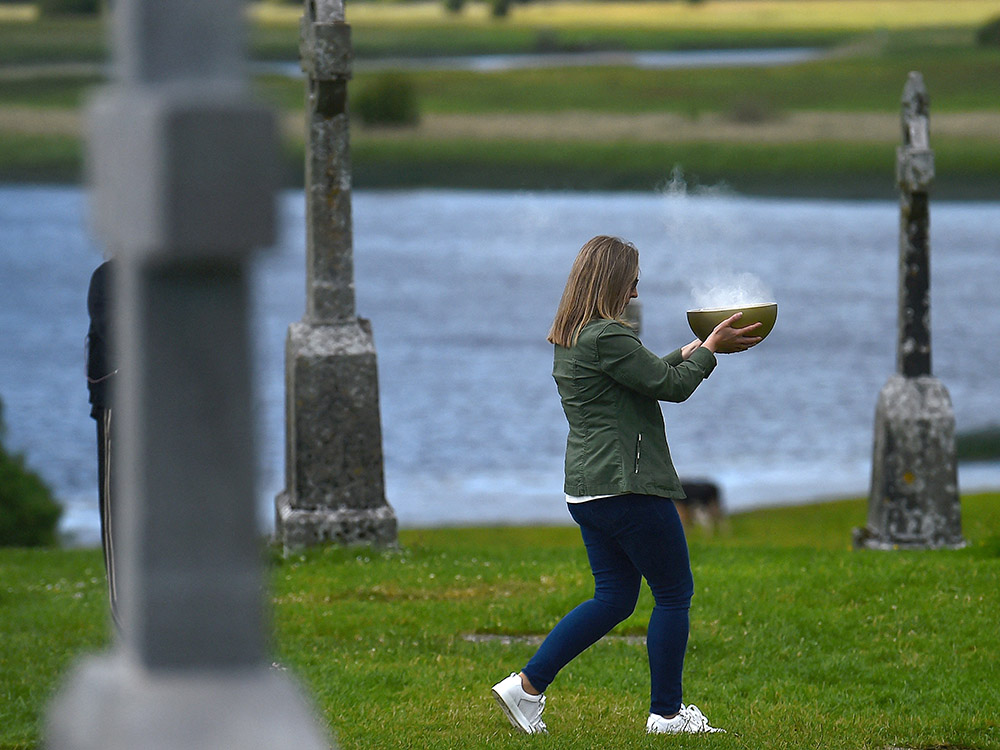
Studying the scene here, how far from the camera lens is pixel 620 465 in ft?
17.7

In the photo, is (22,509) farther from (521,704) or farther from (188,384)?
(188,384)

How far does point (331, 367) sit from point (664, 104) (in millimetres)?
98141

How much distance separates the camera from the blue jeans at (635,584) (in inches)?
214

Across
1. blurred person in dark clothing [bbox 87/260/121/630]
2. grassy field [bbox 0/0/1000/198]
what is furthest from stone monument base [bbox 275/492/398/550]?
grassy field [bbox 0/0/1000/198]

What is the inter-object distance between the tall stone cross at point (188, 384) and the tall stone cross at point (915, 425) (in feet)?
31.1

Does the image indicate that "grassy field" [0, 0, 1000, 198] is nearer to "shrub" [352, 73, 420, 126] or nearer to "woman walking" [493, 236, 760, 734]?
"shrub" [352, 73, 420, 126]

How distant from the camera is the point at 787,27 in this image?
10638 cm

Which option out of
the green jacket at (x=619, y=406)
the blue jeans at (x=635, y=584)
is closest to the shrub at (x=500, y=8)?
the green jacket at (x=619, y=406)

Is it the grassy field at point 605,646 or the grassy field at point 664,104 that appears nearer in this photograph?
the grassy field at point 605,646

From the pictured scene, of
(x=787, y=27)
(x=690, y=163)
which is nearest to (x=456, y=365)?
(x=690, y=163)

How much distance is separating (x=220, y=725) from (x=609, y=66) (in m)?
110

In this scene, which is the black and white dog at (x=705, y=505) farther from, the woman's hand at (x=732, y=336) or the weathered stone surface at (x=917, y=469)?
the woman's hand at (x=732, y=336)

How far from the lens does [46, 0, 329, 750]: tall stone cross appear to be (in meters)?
2.04

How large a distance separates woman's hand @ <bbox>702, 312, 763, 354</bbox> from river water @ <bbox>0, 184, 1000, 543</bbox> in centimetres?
39
